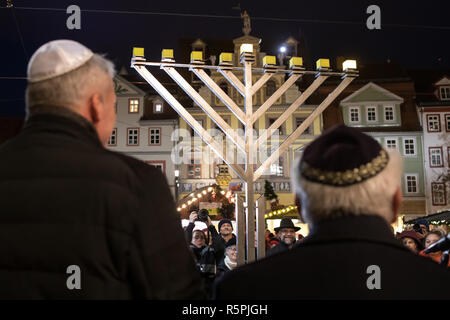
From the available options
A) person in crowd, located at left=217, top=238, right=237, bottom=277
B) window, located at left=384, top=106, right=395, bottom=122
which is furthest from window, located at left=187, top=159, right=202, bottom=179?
person in crowd, located at left=217, top=238, right=237, bottom=277

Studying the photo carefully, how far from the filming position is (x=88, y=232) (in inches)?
49.5

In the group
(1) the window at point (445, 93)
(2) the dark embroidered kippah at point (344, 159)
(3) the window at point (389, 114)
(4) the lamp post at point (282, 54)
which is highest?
(4) the lamp post at point (282, 54)

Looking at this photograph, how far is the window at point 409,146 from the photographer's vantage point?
2572cm

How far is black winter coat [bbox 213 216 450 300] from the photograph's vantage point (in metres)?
1.17

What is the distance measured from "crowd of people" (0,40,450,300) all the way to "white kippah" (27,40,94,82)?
9.4 inches

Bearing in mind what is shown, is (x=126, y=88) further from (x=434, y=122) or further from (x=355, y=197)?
(x=355, y=197)

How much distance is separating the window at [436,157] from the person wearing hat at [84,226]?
26.7 meters

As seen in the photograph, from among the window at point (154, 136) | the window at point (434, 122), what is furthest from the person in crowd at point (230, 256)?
the window at point (434, 122)

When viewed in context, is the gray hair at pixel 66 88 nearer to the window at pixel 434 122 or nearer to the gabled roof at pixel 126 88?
the gabled roof at pixel 126 88

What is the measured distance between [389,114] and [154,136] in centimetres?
1314

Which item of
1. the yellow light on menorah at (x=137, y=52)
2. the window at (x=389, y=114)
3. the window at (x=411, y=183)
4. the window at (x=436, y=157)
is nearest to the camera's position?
the yellow light on menorah at (x=137, y=52)

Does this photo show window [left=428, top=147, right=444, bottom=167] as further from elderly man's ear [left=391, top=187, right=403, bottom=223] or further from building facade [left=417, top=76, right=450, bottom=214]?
elderly man's ear [left=391, top=187, right=403, bottom=223]
